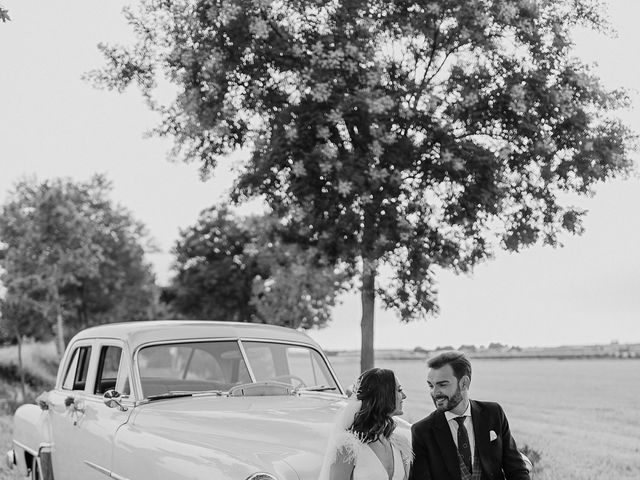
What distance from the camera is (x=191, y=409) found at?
6.93 meters

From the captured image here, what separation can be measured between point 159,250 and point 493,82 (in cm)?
3703

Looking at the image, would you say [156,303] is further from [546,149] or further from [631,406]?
[546,149]

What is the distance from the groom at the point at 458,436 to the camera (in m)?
5.33

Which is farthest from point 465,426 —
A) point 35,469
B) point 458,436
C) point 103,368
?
point 35,469

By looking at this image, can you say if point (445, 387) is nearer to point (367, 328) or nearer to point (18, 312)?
point (367, 328)

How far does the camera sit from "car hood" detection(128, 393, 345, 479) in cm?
575

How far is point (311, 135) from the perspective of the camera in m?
14.9

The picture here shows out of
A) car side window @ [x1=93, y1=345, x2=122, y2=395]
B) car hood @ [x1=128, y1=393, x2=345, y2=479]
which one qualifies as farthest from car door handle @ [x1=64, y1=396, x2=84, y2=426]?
car hood @ [x1=128, y1=393, x2=345, y2=479]

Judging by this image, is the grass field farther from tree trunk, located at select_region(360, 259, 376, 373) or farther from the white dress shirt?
the white dress shirt

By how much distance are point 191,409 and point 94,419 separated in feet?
4.96

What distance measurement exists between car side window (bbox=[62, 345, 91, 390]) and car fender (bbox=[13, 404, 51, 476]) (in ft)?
1.70

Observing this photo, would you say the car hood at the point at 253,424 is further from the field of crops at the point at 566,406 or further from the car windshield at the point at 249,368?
the field of crops at the point at 566,406

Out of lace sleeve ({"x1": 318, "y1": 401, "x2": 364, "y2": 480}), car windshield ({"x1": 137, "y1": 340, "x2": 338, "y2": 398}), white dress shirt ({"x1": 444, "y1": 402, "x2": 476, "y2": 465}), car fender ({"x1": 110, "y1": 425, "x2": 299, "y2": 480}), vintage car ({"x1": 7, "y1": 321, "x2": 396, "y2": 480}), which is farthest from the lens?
car windshield ({"x1": 137, "y1": 340, "x2": 338, "y2": 398})

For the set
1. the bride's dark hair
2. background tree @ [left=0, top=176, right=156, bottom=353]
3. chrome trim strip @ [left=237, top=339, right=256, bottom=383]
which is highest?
background tree @ [left=0, top=176, right=156, bottom=353]
